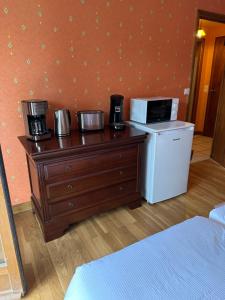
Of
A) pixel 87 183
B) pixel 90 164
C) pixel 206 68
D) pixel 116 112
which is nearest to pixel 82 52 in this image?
pixel 116 112

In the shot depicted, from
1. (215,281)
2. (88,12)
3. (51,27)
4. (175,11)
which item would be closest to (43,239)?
(215,281)

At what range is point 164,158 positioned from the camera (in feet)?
7.53

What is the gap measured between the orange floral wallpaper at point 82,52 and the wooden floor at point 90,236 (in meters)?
0.64

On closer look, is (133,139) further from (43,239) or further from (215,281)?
(215,281)

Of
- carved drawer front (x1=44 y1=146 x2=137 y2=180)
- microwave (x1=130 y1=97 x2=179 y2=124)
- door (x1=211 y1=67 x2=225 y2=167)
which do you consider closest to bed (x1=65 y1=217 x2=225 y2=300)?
carved drawer front (x1=44 y1=146 x2=137 y2=180)

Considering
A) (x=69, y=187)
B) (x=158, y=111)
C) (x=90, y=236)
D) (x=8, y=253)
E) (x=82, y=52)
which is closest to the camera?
(x=8, y=253)

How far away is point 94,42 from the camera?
7.32 feet

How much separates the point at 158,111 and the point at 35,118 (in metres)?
1.31

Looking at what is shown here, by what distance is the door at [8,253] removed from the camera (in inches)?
47.1

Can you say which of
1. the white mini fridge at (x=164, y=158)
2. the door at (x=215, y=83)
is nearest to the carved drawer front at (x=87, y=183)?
the white mini fridge at (x=164, y=158)

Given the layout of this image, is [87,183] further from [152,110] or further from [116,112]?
[152,110]

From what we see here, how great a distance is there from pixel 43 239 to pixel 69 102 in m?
1.33

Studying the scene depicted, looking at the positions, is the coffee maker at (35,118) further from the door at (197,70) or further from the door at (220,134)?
the door at (197,70)

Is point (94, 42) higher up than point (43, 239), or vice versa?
point (94, 42)
